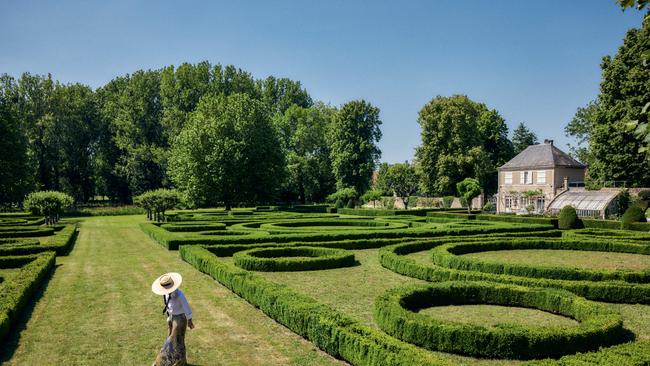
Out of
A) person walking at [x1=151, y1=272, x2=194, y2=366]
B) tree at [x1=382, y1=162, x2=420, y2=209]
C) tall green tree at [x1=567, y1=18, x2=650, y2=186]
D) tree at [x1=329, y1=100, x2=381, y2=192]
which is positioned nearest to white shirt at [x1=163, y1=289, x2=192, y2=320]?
person walking at [x1=151, y1=272, x2=194, y2=366]

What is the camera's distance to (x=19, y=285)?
13195 mm

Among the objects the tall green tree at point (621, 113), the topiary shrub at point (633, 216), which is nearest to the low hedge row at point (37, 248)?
the topiary shrub at point (633, 216)

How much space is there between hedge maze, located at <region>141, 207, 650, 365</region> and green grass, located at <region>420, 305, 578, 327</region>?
0.19 m

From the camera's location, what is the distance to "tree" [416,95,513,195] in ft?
205

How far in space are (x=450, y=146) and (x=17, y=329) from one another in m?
58.5

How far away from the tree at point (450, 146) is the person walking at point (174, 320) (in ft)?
187

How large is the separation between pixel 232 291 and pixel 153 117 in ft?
204

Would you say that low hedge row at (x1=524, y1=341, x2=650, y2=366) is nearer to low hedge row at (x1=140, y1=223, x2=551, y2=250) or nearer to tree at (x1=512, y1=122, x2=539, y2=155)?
low hedge row at (x1=140, y1=223, x2=551, y2=250)

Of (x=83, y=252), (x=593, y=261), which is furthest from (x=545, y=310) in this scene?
(x=83, y=252)

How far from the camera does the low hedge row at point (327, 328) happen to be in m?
7.75

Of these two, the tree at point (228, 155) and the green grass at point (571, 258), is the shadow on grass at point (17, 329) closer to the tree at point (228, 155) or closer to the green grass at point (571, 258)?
the green grass at point (571, 258)

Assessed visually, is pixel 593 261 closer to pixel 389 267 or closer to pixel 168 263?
pixel 389 267

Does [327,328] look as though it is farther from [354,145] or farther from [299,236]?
[354,145]

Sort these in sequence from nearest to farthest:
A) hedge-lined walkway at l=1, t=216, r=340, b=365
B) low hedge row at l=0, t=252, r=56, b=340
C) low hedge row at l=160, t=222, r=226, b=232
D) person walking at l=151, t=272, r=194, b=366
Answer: person walking at l=151, t=272, r=194, b=366 < hedge-lined walkway at l=1, t=216, r=340, b=365 < low hedge row at l=0, t=252, r=56, b=340 < low hedge row at l=160, t=222, r=226, b=232
